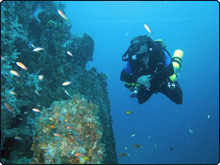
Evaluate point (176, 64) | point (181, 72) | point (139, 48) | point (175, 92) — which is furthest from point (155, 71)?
point (181, 72)

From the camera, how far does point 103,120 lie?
6.56m

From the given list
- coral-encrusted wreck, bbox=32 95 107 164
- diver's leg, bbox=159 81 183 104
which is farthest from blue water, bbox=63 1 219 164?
coral-encrusted wreck, bbox=32 95 107 164

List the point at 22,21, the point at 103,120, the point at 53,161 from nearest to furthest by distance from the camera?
1. the point at 53,161
2. the point at 103,120
3. the point at 22,21

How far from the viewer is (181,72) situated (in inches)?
4727

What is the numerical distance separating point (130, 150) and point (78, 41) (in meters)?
46.2

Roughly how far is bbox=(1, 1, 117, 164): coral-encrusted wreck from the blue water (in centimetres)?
4964

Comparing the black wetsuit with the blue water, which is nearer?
the black wetsuit

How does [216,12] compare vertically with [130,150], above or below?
above

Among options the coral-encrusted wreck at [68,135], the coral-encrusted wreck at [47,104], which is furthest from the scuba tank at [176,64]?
the coral-encrusted wreck at [68,135]

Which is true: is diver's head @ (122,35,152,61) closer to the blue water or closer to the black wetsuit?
the black wetsuit

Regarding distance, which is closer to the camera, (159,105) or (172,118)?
(172,118)

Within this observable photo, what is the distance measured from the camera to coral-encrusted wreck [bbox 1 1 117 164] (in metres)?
3.73

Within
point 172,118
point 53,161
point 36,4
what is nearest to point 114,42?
point 172,118

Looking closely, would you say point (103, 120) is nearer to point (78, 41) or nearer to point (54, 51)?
point (54, 51)
